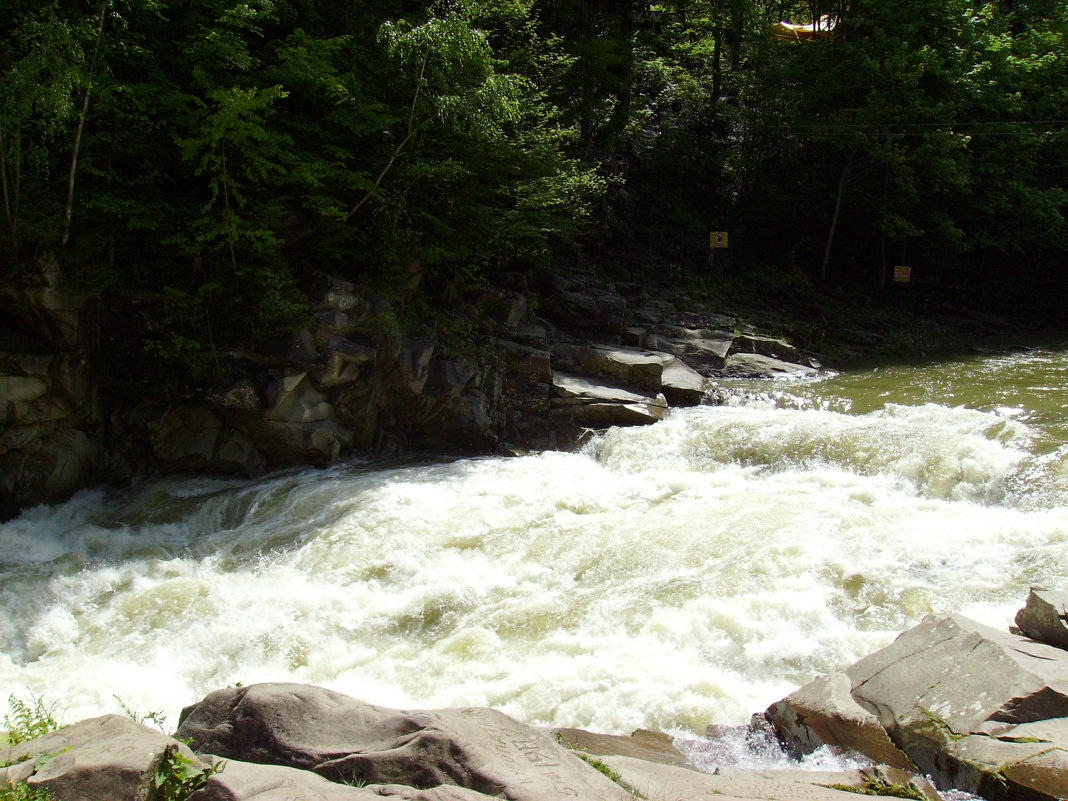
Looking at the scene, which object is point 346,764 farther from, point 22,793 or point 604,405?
point 604,405

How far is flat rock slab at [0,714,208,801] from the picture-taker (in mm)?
2859

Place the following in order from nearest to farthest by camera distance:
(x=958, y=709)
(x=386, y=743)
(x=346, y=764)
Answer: (x=346, y=764) < (x=386, y=743) < (x=958, y=709)

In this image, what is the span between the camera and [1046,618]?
17.7 ft

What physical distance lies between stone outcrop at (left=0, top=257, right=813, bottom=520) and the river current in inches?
21.0

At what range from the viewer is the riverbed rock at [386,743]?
3422 mm

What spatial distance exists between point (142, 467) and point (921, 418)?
37.9 ft

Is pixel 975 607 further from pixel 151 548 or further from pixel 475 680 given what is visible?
pixel 151 548

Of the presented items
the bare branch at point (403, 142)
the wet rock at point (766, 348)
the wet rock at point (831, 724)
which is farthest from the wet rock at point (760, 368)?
the wet rock at point (831, 724)

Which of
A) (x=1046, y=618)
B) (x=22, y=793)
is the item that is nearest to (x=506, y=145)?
(x=1046, y=618)

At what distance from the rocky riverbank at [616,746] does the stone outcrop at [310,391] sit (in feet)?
22.5

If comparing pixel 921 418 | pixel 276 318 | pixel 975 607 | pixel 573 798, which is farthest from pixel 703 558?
pixel 276 318

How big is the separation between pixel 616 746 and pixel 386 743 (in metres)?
1.84

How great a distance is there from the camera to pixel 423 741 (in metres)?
3.59

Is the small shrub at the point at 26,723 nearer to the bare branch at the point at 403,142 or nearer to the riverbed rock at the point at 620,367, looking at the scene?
the bare branch at the point at 403,142
